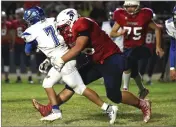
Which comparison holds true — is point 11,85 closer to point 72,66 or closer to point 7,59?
point 7,59

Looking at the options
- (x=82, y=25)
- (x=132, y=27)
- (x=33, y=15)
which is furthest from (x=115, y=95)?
(x=132, y=27)

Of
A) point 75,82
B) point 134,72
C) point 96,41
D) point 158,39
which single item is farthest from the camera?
point 134,72

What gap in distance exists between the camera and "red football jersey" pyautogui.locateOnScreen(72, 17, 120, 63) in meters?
7.00

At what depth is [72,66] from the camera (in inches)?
289

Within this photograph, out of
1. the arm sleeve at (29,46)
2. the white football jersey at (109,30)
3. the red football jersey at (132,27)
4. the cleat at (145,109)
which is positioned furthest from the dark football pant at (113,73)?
the white football jersey at (109,30)

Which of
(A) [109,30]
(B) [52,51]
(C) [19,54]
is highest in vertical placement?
(B) [52,51]

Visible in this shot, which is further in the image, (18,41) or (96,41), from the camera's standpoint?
(18,41)

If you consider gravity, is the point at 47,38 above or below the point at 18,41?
above

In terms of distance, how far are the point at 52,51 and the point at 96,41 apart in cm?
61

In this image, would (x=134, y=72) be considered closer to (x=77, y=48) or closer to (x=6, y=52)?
(x=77, y=48)

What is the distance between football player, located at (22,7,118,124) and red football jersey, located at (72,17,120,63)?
289 millimetres

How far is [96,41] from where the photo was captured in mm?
7137

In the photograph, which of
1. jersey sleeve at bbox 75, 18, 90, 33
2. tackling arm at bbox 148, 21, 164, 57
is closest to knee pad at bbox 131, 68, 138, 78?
tackling arm at bbox 148, 21, 164, 57

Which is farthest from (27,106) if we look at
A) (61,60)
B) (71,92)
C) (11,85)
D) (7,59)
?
(7,59)
